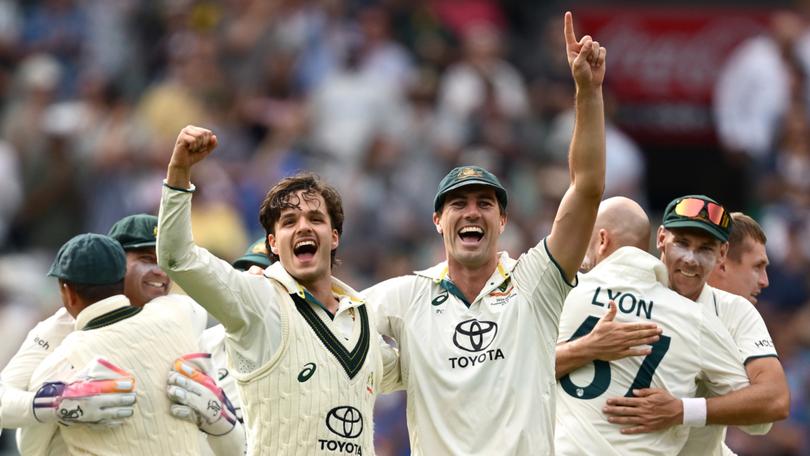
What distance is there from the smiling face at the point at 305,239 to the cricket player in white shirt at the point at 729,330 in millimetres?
1887

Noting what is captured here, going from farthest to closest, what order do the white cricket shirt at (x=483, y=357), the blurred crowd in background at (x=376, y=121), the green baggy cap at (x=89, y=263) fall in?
the blurred crowd in background at (x=376, y=121) < the green baggy cap at (x=89, y=263) < the white cricket shirt at (x=483, y=357)

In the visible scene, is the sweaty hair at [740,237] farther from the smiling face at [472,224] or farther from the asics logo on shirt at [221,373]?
the asics logo on shirt at [221,373]

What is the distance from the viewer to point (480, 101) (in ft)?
57.0

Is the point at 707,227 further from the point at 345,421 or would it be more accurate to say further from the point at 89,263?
the point at 89,263

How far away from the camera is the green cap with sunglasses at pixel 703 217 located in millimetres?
8453

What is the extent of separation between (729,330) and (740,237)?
3.10 feet

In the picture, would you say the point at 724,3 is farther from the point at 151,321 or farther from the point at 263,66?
the point at 151,321

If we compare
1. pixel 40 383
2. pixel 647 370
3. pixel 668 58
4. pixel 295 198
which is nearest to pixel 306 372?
pixel 295 198

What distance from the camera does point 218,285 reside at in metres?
7.04

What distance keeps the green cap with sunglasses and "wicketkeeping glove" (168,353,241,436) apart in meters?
2.69

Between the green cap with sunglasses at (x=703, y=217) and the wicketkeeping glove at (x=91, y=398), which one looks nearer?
the wicketkeeping glove at (x=91, y=398)

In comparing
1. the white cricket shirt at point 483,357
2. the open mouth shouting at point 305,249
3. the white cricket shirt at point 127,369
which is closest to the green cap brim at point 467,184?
the white cricket shirt at point 483,357

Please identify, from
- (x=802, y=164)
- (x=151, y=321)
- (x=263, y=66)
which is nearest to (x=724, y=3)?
(x=802, y=164)

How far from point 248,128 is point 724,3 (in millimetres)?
6507
